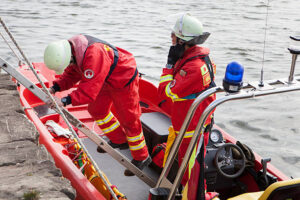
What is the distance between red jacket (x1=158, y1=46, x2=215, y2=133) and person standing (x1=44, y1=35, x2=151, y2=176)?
1.17 ft

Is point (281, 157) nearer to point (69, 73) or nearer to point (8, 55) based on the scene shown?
point (69, 73)

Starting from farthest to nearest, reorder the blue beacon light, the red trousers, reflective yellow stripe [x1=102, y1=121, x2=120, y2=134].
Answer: reflective yellow stripe [x1=102, y1=121, x2=120, y2=134]
the red trousers
the blue beacon light

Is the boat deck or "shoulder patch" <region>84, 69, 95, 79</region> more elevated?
"shoulder patch" <region>84, 69, 95, 79</region>

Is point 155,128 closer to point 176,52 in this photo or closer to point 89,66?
point 176,52

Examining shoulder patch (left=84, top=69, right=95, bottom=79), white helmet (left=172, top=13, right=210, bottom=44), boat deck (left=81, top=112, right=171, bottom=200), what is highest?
white helmet (left=172, top=13, right=210, bottom=44)

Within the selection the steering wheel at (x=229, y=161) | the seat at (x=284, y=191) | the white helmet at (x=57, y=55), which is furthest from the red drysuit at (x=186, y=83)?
the seat at (x=284, y=191)

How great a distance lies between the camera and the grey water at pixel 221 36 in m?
7.58

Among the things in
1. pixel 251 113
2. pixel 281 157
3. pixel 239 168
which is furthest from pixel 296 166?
pixel 239 168

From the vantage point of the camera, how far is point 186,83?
321 cm

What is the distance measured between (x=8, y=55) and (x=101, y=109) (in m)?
7.96

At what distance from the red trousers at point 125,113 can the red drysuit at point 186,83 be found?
34 cm

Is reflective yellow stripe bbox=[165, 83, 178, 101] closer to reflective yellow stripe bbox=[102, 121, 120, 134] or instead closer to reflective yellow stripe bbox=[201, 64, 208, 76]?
reflective yellow stripe bbox=[201, 64, 208, 76]

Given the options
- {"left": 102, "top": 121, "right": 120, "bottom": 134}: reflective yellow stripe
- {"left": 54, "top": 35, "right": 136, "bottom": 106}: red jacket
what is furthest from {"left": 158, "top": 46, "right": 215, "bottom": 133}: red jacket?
{"left": 102, "top": 121, "right": 120, "bottom": 134}: reflective yellow stripe

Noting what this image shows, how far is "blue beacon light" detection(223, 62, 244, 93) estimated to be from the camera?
6.62 feet
